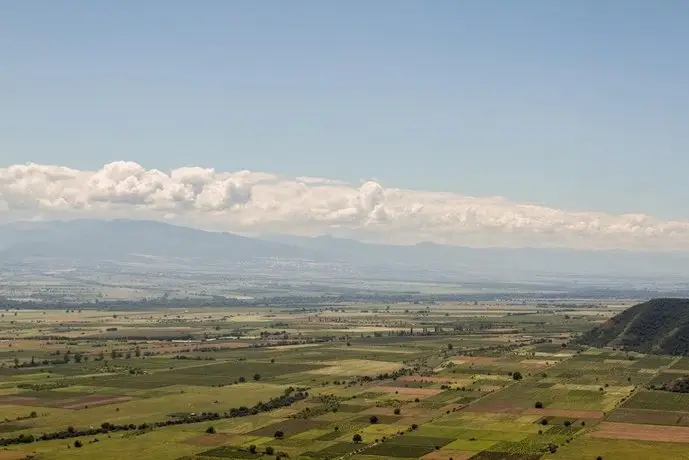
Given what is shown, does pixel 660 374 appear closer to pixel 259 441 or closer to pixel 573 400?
→ pixel 573 400

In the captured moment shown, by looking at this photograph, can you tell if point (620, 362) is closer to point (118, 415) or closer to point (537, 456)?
point (537, 456)

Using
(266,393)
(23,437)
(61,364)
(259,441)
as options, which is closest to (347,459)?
(259,441)

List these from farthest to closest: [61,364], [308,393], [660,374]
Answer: [61,364], [660,374], [308,393]

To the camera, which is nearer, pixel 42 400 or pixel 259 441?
pixel 259 441

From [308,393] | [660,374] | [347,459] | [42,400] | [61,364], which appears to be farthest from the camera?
[61,364]

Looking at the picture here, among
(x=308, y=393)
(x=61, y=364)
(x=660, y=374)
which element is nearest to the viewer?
(x=308, y=393)

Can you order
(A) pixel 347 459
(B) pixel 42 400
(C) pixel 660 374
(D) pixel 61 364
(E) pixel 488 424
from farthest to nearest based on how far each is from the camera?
1. (D) pixel 61 364
2. (C) pixel 660 374
3. (B) pixel 42 400
4. (E) pixel 488 424
5. (A) pixel 347 459

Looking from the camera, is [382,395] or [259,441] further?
[382,395]

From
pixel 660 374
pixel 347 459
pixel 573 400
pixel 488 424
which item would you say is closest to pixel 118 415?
pixel 347 459
